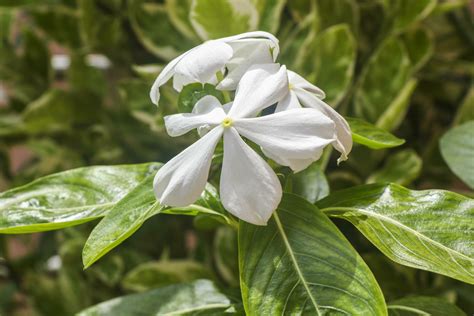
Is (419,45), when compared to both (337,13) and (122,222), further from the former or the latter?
(122,222)

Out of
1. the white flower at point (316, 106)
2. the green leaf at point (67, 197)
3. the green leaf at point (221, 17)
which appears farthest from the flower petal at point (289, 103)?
the green leaf at point (221, 17)

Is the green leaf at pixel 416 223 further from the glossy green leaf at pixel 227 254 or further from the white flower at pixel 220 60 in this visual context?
the glossy green leaf at pixel 227 254

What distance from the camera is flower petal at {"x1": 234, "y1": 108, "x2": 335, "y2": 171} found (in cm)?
35

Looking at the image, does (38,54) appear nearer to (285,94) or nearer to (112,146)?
(112,146)

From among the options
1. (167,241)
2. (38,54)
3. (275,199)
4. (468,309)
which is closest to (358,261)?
(275,199)

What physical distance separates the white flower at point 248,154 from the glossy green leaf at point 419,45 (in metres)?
0.54

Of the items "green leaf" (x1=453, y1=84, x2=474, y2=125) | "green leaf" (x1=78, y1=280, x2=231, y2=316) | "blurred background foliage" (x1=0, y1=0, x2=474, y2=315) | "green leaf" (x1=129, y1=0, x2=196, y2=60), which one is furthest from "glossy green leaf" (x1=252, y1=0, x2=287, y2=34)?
"green leaf" (x1=78, y1=280, x2=231, y2=316)

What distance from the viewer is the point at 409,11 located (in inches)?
32.2

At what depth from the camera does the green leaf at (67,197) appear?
43 centimetres

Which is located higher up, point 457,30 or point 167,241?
point 457,30

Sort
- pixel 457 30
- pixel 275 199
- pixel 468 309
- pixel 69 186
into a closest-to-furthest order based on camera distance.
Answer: pixel 275 199
pixel 69 186
pixel 468 309
pixel 457 30

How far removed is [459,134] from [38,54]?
688 millimetres

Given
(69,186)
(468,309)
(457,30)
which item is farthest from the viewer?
(457,30)

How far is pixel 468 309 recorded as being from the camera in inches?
28.7
